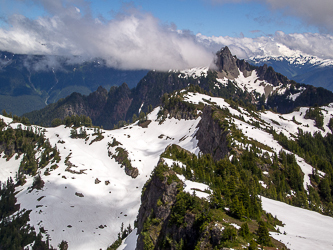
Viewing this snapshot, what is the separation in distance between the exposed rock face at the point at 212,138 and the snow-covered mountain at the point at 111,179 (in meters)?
4.99

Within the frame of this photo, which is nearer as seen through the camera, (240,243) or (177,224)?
(240,243)

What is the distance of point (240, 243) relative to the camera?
21.1 m

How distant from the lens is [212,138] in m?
106

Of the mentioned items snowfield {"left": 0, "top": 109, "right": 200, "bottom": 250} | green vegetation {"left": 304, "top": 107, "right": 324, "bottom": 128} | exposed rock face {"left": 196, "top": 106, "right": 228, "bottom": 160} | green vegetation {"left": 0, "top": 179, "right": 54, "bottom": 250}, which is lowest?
green vegetation {"left": 0, "top": 179, "right": 54, "bottom": 250}

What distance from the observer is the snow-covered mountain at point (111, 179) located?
45.0 metres

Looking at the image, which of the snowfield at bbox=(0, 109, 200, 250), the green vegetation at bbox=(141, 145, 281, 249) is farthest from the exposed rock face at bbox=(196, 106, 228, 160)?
the green vegetation at bbox=(141, 145, 281, 249)

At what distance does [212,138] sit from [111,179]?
64003 mm

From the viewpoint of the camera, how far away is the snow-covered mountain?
45.0m

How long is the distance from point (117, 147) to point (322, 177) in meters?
115

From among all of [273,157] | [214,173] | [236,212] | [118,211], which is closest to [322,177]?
[273,157]

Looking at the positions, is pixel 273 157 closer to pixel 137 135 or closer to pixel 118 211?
pixel 118 211

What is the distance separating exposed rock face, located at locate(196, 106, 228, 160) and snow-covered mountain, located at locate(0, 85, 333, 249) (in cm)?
499

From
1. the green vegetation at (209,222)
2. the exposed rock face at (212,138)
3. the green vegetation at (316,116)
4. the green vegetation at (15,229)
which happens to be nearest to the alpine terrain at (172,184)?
the green vegetation at (209,222)

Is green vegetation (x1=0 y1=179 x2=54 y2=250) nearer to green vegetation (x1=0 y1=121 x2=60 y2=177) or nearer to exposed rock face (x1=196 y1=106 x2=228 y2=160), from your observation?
green vegetation (x1=0 y1=121 x2=60 y2=177)
